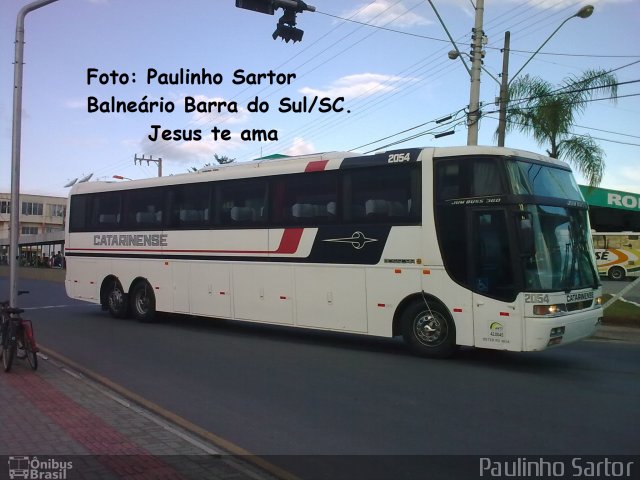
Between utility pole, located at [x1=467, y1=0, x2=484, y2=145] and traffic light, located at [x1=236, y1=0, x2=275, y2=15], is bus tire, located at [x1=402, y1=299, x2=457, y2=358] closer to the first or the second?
traffic light, located at [x1=236, y1=0, x2=275, y2=15]

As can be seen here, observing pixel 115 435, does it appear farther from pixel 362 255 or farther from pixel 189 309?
pixel 189 309

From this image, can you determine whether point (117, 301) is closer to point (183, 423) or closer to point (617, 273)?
point (183, 423)

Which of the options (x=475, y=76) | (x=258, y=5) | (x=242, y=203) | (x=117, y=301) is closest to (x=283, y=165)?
(x=242, y=203)

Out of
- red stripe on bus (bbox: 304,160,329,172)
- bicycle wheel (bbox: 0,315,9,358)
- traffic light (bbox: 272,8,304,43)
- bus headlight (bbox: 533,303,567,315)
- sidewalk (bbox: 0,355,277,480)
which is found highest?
traffic light (bbox: 272,8,304,43)

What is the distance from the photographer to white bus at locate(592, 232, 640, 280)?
33938mm

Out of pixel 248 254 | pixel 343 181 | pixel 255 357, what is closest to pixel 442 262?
pixel 343 181

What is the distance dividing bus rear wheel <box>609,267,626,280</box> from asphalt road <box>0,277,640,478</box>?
81.3ft

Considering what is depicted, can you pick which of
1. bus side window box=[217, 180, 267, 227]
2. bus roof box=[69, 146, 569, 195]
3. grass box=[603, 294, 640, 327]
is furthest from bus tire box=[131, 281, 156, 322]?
grass box=[603, 294, 640, 327]

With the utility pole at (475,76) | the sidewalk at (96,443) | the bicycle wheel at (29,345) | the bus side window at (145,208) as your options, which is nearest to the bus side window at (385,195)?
the sidewalk at (96,443)

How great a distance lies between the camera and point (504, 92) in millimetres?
18438

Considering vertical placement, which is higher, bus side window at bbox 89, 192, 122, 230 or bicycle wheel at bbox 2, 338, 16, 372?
bus side window at bbox 89, 192, 122, 230

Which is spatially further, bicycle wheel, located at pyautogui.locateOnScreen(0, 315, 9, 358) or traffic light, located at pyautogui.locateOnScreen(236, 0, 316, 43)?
traffic light, located at pyautogui.locateOnScreen(236, 0, 316, 43)

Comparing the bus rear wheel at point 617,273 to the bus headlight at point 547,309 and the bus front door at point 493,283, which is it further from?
the bus front door at point 493,283

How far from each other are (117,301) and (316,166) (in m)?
7.57
